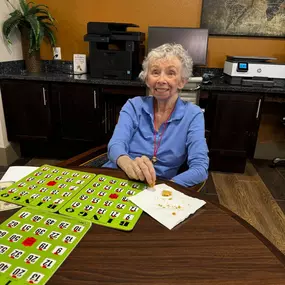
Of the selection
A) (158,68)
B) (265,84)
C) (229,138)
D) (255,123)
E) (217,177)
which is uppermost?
(158,68)

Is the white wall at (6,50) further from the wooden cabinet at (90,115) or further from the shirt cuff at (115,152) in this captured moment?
the shirt cuff at (115,152)

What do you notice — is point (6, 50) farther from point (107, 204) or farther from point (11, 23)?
point (107, 204)

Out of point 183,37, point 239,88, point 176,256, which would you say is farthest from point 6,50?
point 176,256

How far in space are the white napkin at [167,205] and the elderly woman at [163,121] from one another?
383 millimetres

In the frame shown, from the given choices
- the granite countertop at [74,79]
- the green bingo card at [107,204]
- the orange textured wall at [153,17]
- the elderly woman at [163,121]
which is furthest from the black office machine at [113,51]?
the green bingo card at [107,204]

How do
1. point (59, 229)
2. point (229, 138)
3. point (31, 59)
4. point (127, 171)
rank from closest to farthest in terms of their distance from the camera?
point (59, 229) < point (127, 171) < point (229, 138) < point (31, 59)

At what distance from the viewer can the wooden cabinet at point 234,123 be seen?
2.43m

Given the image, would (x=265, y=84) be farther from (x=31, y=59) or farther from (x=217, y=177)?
(x=31, y=59)

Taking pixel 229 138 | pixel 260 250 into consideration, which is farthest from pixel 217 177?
pixel 260 250

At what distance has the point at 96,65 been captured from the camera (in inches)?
102

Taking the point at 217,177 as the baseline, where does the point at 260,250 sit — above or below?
above

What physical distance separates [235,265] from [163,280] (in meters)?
0.17

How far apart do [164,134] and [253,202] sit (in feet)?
4.37

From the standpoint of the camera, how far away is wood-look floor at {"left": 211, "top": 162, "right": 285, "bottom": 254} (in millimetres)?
1892
